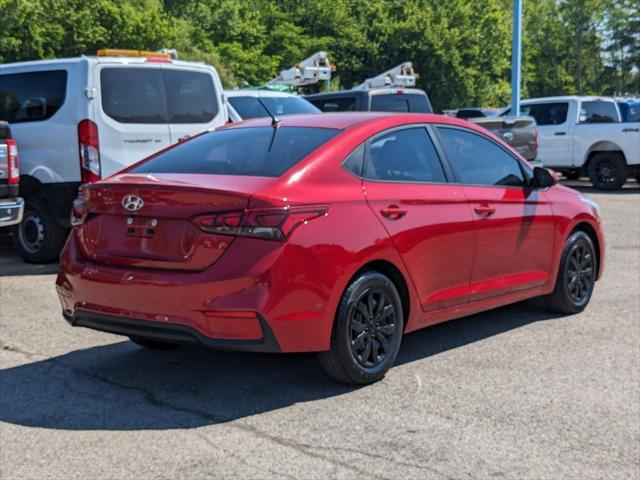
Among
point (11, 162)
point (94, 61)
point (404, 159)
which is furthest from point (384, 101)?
point (404, 159)

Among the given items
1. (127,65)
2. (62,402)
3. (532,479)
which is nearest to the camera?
(532,479)

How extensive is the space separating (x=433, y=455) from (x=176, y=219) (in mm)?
1840

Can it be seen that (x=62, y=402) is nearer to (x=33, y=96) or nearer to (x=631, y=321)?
(x=631, y=321)

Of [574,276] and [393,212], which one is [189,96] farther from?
[393,212]

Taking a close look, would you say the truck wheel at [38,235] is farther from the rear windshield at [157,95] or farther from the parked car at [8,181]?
the rear windshield at [157,95]

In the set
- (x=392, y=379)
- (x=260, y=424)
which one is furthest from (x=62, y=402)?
(x=392, y=379)

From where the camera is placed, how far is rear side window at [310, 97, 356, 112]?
612 inches

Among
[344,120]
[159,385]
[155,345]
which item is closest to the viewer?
[159,385]

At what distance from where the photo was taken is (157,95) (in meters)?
9.52

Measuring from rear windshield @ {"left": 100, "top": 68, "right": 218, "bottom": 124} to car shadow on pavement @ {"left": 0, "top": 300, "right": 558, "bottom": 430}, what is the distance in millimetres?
3662

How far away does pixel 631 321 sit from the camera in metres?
6.96

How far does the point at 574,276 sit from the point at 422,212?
2172mm

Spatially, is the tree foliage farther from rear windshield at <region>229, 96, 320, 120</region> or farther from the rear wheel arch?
the rear wheel arch

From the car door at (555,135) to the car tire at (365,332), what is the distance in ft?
51.0
